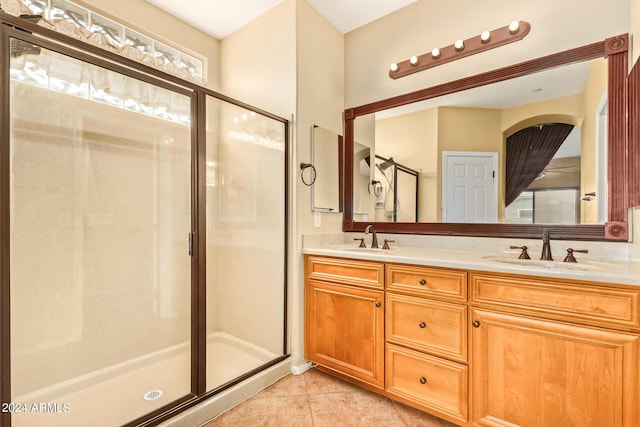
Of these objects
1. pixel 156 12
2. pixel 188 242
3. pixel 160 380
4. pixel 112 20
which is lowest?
pixel 160 380

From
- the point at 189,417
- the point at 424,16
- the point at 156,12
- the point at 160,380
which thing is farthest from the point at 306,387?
the point at 156,12

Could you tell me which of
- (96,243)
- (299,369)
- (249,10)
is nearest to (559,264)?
(299,369)

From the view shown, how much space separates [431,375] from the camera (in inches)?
62.2

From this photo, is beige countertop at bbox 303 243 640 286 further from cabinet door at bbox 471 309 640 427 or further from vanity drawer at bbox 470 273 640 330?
cabinet door at bbox 471 309 640 427

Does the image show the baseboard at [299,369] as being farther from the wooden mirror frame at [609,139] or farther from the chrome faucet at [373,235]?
the wooden mirror frame at [609,139]

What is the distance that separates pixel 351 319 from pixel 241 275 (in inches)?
36.9

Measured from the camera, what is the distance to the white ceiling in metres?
2.28

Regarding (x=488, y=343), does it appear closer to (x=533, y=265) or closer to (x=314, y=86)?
(x=533, y=265)

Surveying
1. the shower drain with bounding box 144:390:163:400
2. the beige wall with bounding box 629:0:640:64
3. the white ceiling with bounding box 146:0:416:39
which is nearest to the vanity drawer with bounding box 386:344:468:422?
the shower drain with bounding box 144:390:163:400

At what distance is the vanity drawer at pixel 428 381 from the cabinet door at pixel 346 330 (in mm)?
86

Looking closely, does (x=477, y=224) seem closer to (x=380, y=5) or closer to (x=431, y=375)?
(x=431, y=375)

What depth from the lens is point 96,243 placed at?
1744 millimetres

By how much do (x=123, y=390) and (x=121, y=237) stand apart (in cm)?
87

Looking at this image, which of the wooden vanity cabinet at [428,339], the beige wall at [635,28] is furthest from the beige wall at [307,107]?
the beige wall at [635,28]
